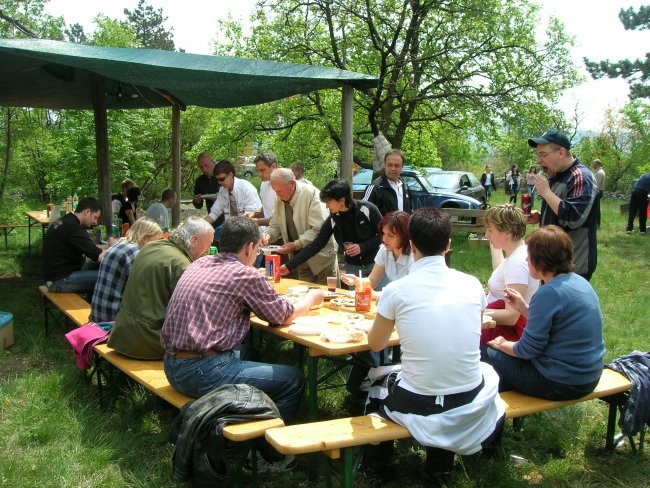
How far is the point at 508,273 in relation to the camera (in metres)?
3.45

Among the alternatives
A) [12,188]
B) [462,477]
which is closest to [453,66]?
[462,477]

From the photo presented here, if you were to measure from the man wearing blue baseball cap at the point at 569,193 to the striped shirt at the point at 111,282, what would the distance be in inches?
116

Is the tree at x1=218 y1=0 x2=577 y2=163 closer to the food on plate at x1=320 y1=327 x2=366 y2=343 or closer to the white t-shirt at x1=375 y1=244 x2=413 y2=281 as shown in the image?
the white t-shirt at x1=375 y1=244 x2=413 y2=281

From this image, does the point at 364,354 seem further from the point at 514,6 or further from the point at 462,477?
the point at 514,6

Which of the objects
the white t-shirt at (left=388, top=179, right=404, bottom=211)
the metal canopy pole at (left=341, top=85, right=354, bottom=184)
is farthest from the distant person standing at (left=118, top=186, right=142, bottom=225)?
the white t-shirt at (left=388, top=179, right=404, bottom=211)

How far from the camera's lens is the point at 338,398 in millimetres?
4059

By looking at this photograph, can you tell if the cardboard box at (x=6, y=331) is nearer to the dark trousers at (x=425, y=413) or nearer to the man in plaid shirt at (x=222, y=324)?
the man in plaid shirt at (x=222, y=324)

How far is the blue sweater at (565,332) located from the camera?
2.91 m

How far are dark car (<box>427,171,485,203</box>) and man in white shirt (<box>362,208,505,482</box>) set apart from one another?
39.4 ft

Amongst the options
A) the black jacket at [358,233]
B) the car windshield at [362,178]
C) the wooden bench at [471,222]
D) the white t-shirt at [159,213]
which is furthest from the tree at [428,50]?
the black jacket at [358,233]

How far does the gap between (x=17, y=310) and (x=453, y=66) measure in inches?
311

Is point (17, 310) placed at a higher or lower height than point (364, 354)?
lower

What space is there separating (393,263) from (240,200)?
128 inches

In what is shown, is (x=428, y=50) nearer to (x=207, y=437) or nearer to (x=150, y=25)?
(x=207, y=437)
